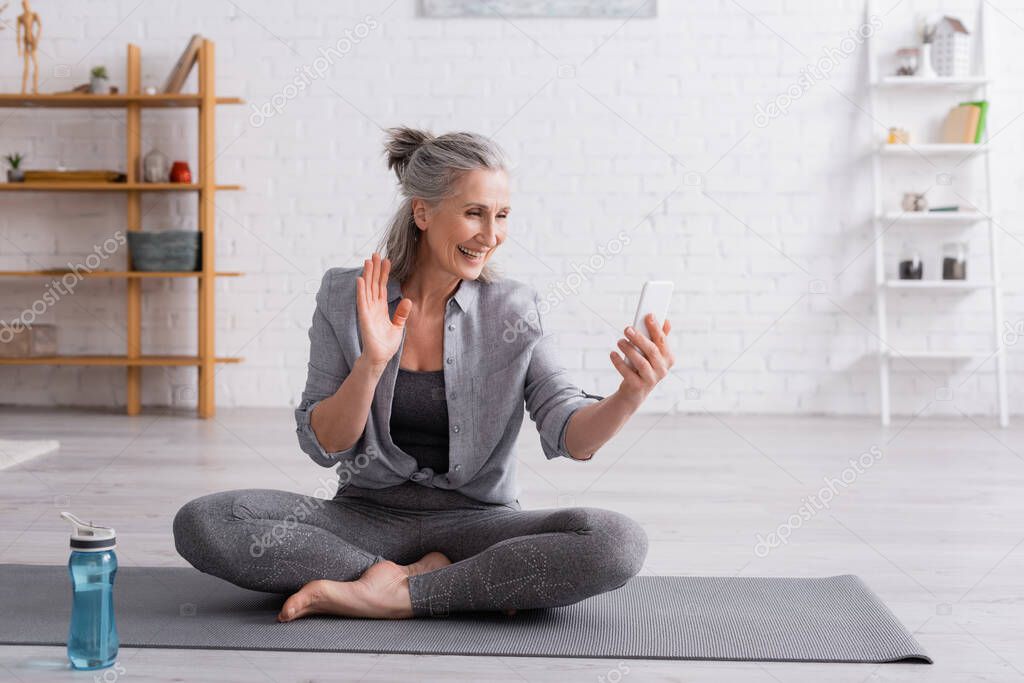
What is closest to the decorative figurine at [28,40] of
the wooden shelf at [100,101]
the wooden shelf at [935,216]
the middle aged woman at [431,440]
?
the wooden shelf at [100,101]

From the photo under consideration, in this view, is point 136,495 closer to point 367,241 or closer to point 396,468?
point 396,468

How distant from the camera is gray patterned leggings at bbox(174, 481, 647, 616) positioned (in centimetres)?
182

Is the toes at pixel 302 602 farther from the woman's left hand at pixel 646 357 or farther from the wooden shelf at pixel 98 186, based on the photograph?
the wooden shelf at pixel 98 186

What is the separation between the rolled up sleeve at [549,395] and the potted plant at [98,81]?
11.5ft

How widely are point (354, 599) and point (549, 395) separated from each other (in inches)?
18.8

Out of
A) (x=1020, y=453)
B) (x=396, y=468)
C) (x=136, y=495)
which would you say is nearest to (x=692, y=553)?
(x=396, y=468)

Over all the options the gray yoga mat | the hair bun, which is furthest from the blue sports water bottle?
the hair bun

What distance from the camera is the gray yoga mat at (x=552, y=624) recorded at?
1730 millimetres

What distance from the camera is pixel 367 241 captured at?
5.08m

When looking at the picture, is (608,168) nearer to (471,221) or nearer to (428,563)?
(471,221)

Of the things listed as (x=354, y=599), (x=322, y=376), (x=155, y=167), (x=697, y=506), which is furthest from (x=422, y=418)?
(x=155, y=167)

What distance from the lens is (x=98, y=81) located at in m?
4.90

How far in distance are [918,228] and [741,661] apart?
146 inches

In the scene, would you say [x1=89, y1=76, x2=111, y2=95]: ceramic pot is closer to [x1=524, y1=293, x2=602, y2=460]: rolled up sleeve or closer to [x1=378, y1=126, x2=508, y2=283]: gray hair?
[x1=378, y1=126, x2=508, y2=283]: gray hair
